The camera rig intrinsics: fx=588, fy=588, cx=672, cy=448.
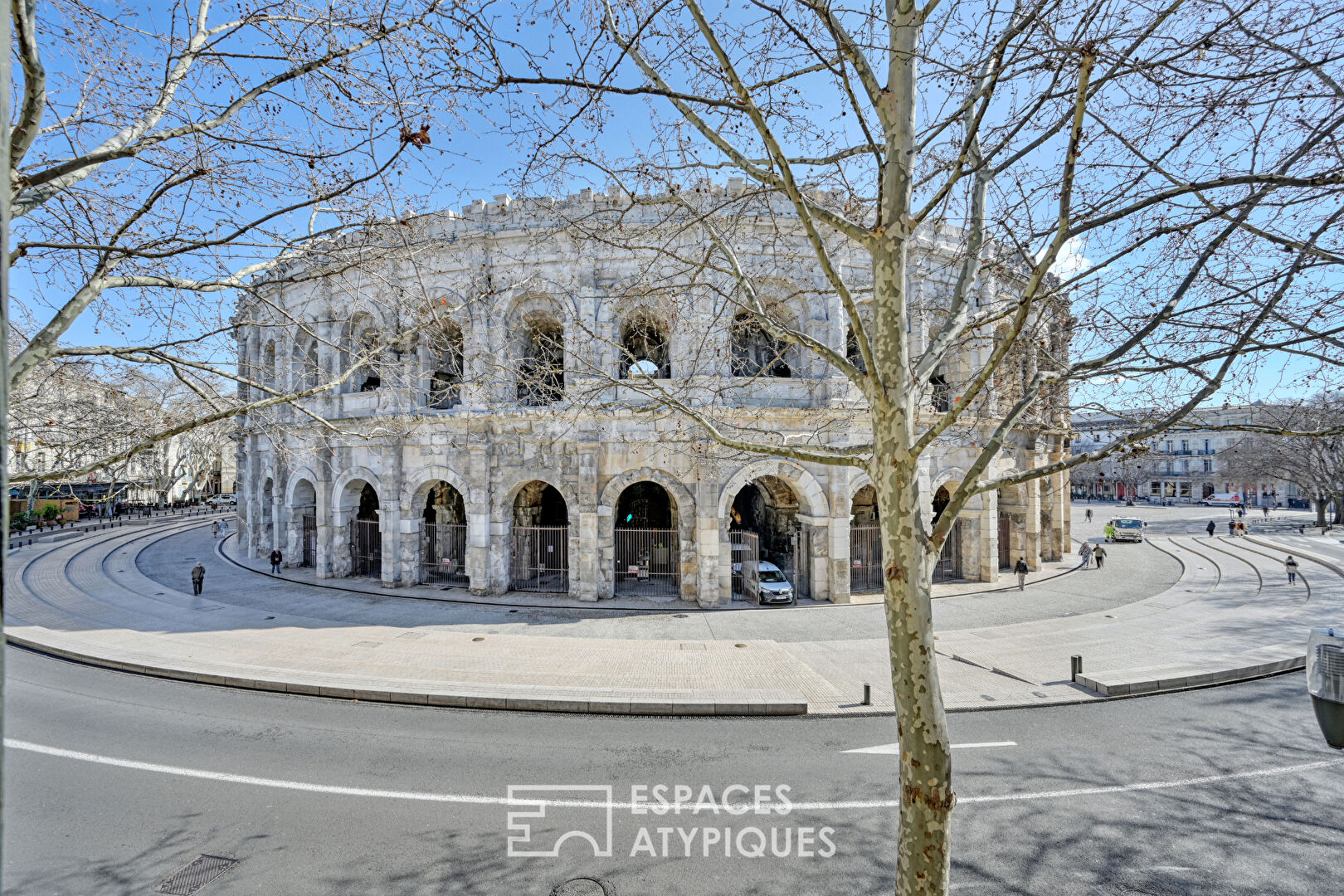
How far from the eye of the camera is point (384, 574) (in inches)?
764

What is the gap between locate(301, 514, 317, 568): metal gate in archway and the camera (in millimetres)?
23078

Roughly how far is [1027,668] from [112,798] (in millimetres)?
14796

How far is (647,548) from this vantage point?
20828 mm

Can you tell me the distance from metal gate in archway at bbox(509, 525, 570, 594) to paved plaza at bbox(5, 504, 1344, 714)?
1346 mm

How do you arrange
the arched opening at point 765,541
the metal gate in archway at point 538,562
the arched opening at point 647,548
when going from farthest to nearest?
1. the metal gate in archway at point 538,562
2. the arched opening at point 647,548
3. the arched opening at point 765,541

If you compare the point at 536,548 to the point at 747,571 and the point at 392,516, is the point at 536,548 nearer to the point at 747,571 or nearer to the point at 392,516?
the point at 392,516

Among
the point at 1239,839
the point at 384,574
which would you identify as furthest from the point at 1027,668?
the point at 384,574

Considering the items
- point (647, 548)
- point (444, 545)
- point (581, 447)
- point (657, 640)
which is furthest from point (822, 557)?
point (444, 545)

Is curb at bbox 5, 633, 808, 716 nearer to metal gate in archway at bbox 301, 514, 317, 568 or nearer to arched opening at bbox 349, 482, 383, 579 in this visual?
arched opening at bbox 349, 482, 383, 579

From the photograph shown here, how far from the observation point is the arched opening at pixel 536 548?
19078 mm

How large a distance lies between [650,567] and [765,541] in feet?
16.1

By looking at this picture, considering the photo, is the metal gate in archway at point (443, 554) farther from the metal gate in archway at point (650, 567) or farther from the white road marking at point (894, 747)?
the white road marking at point (894, 747)

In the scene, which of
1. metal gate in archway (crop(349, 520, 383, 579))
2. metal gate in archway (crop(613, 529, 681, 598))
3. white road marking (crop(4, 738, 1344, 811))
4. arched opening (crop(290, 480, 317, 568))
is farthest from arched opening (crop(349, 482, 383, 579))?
white road marking (crop(4, 738, 1344, 811))

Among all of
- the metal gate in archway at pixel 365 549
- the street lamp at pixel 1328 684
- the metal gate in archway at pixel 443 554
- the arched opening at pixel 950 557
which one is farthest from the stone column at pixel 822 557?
the metal gate in archway at pixel 365 549
